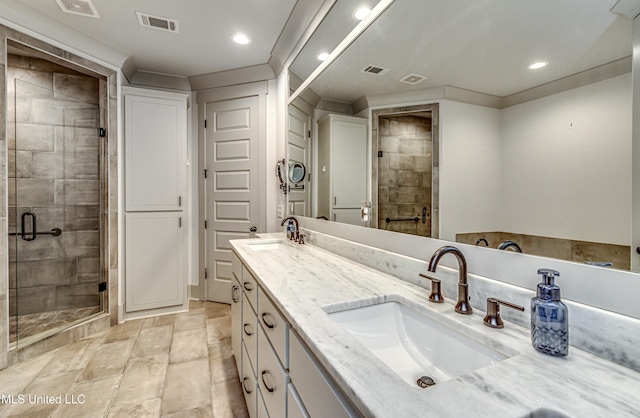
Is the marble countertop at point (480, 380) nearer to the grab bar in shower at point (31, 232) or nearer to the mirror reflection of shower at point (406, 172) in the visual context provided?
the mirror reflection of shower at point (406, 172)

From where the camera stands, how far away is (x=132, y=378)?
195cm

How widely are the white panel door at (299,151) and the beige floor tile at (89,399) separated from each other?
5.61 ft

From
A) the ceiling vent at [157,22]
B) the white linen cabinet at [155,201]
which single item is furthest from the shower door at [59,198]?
the ceiling vent at [157,22]

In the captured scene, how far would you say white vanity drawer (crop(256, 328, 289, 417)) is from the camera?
0.93 meters

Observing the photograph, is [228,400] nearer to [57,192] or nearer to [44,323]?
[44,323]

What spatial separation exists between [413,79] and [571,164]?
0.69m

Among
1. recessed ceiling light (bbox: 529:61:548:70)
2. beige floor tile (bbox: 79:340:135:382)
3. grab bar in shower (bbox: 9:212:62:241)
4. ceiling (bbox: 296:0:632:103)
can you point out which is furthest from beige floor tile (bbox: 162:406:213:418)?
grab bar in shower (bbox: 9:212:62:241)

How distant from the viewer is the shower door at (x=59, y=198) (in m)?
2.63

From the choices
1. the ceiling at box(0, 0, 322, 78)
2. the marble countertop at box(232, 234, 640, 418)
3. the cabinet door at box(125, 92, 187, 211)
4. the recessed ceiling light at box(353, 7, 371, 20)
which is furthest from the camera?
the cabinet door at box(125, 92, 187, 211)

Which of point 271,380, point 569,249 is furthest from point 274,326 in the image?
point 569,249

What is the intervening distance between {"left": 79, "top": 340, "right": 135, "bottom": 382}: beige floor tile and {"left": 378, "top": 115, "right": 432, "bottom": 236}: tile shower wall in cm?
212

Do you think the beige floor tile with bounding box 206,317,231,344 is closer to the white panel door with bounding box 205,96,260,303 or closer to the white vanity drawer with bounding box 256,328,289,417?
the white panel door with bounding box 205,96,260,303

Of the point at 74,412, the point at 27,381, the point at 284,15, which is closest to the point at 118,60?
the point at 284,15

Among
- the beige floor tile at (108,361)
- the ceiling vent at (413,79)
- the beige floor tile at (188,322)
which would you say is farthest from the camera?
the beige floor tile at (188,322)
